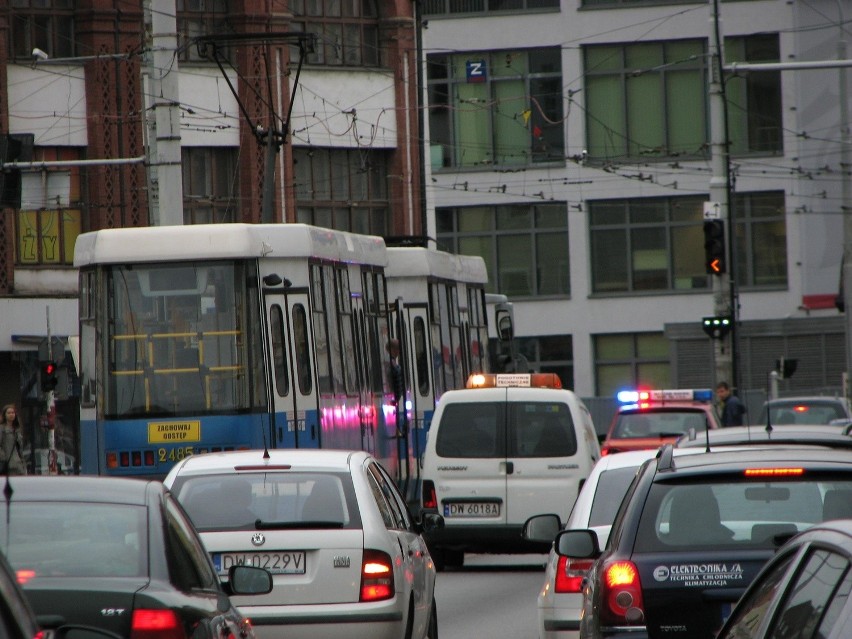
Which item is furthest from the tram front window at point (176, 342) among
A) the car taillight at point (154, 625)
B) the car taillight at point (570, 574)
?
the car taillight at point (154, 625)

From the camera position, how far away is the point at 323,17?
158 feet

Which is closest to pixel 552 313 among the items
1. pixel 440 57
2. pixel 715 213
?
pixel 440 57

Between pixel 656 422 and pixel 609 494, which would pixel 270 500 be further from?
pixel 656 422

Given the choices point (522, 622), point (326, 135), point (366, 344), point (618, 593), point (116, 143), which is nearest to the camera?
point (618, 593)

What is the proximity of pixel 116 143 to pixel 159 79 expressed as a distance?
19.4 metres

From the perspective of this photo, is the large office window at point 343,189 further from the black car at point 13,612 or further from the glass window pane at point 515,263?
the black car at point 13,612

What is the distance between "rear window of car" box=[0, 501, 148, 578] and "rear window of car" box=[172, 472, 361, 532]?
344 centimetres

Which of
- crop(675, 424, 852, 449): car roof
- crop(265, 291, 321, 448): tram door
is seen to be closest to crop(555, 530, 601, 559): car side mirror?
crop(675, 424, 852, 449): car roof

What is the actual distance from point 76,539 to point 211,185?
39.8 m

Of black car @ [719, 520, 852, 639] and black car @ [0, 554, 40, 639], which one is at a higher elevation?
black car @ [0, 554, 40, 639]

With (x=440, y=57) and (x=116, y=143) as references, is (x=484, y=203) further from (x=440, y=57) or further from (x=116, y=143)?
(x=116, y=143)

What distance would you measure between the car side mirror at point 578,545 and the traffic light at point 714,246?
2358cm

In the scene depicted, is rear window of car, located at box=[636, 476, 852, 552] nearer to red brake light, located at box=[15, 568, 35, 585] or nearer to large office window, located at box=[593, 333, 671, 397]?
red brake light, located at box=[15, 568, 35, 585]

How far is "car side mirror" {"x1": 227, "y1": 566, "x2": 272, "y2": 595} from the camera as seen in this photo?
24.9 feet
